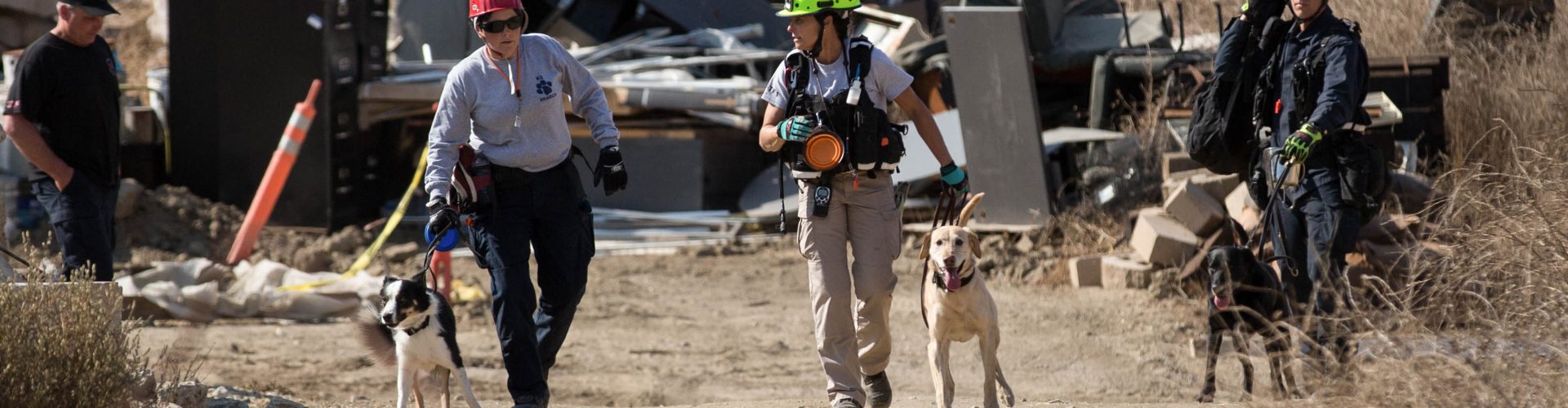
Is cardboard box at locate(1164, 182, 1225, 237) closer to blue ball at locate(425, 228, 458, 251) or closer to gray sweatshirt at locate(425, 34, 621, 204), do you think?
gray sweatshirt at locate(425, 34, 621, 204)

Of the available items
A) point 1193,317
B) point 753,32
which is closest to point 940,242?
point 1193,317

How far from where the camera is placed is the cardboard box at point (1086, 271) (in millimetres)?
10688

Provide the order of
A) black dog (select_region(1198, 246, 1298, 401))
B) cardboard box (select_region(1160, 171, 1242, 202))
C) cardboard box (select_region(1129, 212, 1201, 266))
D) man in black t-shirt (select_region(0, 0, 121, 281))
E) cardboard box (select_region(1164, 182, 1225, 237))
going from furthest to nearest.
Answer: cardboard box (select_region(1160, 171, 1242, 202))
cardboard box (select_region(1164, 182, 1225, 237))
cardboard box (select_region(1129, 212, 1201, 266))
man in black t-shirt (select_region(0, 0, 121, 281))
black dog (select_region(1198, 246, 1298, 401))

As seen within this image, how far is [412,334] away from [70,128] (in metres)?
2.72

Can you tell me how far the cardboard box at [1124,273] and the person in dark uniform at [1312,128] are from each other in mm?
3210

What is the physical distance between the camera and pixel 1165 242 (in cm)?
1012

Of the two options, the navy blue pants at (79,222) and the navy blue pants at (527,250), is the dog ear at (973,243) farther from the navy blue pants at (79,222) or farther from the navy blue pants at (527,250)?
the navy blue pants at (79,222)

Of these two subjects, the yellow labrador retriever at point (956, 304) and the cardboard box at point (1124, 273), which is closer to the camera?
the yellow labrador retriever at point (956, 304)

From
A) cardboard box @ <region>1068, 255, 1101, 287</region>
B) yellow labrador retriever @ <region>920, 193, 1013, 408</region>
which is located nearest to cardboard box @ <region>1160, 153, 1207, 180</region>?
cardboard box @ <region>1068, 255, 1101, 287</region>

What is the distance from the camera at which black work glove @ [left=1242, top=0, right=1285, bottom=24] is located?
6996mm

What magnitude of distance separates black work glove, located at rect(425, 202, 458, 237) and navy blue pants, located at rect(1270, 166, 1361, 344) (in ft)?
11.6

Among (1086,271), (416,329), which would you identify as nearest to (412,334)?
(416,329)

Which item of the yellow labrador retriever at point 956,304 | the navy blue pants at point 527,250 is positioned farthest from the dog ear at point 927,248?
the navy blue pants at point 527,250

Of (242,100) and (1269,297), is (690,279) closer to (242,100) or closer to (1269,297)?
(242,100)
